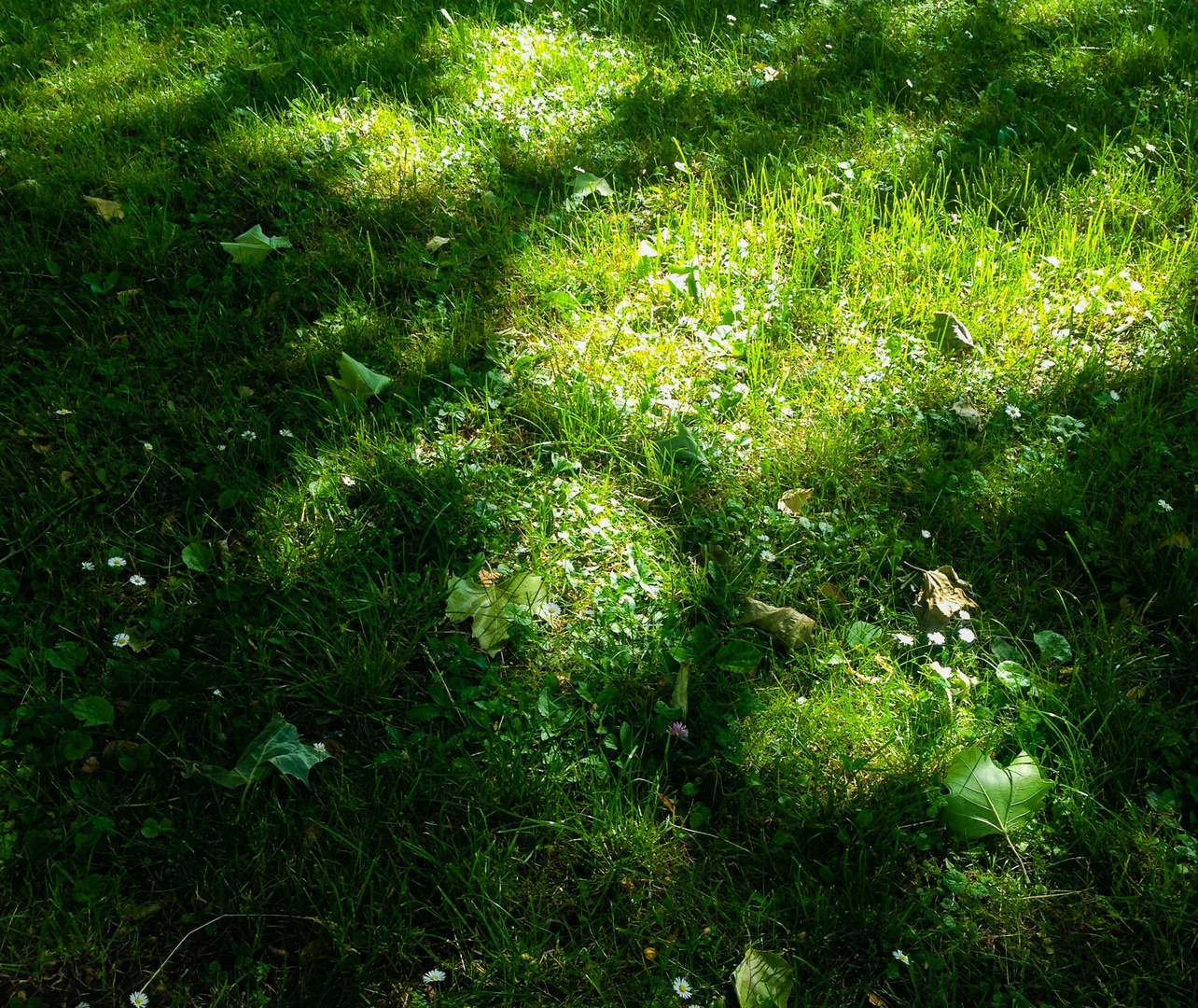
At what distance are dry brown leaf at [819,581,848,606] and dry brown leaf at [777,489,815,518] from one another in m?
0.23

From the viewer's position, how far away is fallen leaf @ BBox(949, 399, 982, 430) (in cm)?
254

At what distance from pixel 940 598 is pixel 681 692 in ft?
2.16

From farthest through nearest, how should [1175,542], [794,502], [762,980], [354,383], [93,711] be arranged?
[354,383], [794,502], [1175,542], [93,711], [762,980]

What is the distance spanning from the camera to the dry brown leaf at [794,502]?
229cm

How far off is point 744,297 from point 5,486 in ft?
6.76

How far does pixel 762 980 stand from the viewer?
1544 millimetres

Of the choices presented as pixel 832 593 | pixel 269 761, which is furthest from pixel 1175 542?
pixel 269 761

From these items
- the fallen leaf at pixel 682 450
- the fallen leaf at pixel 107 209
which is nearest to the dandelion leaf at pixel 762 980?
the fallen leaf at pixel 682 450

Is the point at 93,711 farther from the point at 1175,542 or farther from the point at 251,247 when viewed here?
the point at 1175,542

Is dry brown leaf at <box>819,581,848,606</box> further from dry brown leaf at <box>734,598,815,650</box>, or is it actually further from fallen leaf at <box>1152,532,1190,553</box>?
fallen leaf at <box>1152,532,1190,553</box>

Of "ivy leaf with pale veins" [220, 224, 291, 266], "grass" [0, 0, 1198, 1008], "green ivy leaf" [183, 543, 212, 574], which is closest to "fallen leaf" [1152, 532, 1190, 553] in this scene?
"grass" [0, 0, 1198, 1008]

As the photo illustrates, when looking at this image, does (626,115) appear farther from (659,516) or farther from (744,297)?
(659,516)

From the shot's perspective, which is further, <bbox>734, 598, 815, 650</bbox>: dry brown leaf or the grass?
<bbox>734, 598, 815, 650</bbox>: dry brown leaf

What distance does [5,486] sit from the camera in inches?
88.0
